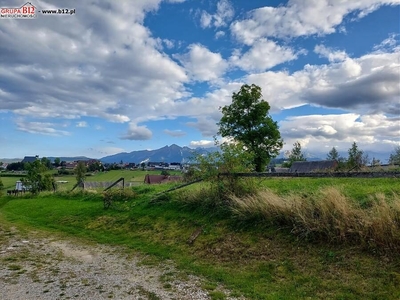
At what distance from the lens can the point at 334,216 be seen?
22.8 feet

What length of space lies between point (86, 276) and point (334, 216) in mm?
6205

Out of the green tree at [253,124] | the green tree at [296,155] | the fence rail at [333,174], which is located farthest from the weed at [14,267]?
the green tree at [296,155]

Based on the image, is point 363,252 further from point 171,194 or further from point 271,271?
point 171,194

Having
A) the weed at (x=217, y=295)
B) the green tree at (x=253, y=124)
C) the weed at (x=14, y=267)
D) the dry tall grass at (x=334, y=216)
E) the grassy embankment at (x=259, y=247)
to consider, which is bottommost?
the weed at (x=14, y=267)

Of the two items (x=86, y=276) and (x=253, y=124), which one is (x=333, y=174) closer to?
(x=86, y=276)

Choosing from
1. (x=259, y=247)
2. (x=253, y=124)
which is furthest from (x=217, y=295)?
(x=253, y=124)

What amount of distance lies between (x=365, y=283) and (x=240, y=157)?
21.8ft

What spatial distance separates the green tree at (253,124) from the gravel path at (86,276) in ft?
92.6

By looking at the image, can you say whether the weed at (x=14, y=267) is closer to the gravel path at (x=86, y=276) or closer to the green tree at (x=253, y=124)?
the gravel path at (x=86, y=276)

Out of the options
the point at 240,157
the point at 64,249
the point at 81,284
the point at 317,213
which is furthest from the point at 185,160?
the point at 81,284

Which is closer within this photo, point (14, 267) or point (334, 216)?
point (334, 216)

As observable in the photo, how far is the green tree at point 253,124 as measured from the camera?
3547 centimetres

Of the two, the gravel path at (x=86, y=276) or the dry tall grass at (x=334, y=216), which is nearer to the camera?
the gravel path at (x=86, y=276)

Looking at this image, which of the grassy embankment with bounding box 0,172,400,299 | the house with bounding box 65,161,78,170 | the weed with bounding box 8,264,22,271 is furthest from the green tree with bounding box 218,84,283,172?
the house with bounding box 65,161,78,170
